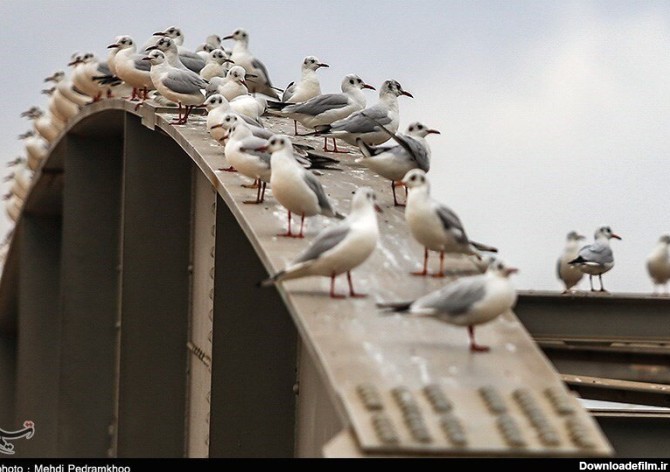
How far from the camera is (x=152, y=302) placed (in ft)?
50.5

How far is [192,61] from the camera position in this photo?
1742 centimetres

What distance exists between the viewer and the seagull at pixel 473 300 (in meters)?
6.84

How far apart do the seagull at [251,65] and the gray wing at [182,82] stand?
243 centimetres

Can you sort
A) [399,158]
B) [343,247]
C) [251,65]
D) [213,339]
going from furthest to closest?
[251,65] < [213,339] < [399,158] < [343,247]

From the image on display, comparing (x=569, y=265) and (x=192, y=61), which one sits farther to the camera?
(x=569, y=265)

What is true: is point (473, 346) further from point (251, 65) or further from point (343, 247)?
point (251, 65)

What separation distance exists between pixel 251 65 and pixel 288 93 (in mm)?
2028

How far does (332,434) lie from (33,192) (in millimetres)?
14491

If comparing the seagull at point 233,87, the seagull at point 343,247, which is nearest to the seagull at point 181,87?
the seagull at point 233,87

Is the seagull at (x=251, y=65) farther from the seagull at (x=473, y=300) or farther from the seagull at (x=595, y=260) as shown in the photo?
the seagull at (x=473, y=300)

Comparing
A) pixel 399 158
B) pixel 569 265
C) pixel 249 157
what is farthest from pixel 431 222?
pixel 569 265

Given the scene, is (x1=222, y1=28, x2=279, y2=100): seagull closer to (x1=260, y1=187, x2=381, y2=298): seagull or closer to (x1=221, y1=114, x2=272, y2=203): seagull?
(x1=221, y1=114, x2=272, y2=203): seagull

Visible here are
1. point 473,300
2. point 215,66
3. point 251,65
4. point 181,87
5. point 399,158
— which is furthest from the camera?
point 251,65

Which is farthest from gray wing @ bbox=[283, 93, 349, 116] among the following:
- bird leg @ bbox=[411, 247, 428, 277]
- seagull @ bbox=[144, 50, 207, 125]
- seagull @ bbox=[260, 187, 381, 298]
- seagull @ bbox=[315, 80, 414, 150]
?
seagull @ bbox=[260, 187, 381, 298]
